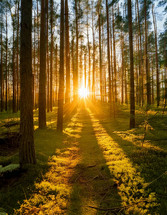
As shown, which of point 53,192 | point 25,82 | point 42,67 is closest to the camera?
point 53,192

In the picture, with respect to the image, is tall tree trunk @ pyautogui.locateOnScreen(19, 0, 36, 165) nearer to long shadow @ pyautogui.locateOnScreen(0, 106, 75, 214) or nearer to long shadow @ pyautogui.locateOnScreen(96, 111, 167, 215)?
long shadow @ pyautogui.locateOnScreen(0, 106, 75, 214)

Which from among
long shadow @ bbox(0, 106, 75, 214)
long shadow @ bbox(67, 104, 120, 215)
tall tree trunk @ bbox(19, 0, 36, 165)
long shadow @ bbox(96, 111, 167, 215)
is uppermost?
tall tree trunk @ bbox(19, 0, 36, 165)

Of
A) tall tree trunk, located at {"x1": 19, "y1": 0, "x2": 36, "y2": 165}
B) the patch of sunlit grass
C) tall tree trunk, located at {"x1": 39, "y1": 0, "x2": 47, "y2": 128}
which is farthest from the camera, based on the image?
tall tree trunk, located at {"x1": 39, "y1": 0, "x2": 47, "y2": 128}

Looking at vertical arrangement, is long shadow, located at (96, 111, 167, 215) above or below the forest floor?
above

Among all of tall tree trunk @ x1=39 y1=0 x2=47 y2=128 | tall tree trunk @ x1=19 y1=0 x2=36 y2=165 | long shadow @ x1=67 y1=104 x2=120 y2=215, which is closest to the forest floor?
long shadow @ x1=67 y1=104 x2=120 y2=215

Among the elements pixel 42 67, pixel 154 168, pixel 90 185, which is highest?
pixel 42 67

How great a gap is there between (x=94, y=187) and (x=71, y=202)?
0.70 meters

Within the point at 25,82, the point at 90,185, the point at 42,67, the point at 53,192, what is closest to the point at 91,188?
the point at 90,185

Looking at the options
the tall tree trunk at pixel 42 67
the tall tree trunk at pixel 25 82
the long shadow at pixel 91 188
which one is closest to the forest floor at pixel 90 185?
the long shadow at pixel 91 188

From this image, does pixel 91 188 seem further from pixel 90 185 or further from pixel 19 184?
pixel 19 184

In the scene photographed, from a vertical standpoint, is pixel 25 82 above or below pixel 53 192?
above

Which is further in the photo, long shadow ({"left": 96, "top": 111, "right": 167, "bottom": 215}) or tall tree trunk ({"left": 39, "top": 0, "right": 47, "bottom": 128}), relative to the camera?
tall tree trunk ({"left": 39, "top": 0, "right": 47, "bottom": 128})

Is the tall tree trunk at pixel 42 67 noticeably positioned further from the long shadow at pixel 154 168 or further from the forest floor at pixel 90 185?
the long shadow at pixel 154 168

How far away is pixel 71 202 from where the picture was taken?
8.31 ft
